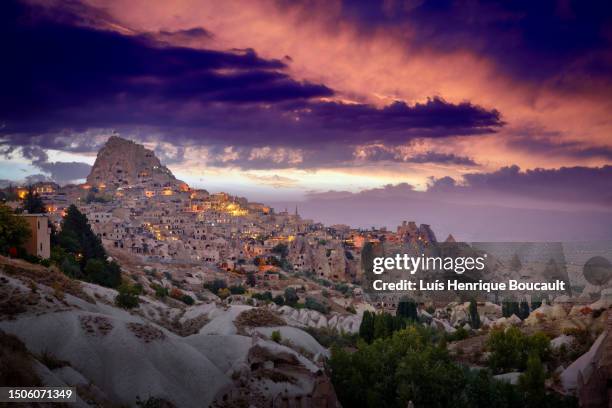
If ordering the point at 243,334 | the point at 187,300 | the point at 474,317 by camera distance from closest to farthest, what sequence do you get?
the point at 243,334, the point at 187,300, the point at 474,317

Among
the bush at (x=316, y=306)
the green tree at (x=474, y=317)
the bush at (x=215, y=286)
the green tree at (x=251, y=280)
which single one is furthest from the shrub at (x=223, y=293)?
the green tree at (x=474, y=317)

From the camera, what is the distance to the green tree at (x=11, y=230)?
1465 inches

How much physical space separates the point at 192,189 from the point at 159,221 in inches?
1893

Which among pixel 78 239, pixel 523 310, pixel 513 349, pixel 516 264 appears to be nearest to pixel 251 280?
pixel 78 239

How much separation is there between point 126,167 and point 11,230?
507 ft

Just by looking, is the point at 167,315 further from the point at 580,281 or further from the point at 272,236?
the point at 272,236

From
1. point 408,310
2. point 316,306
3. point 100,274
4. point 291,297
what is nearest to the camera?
point 100,274

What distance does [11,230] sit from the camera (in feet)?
125

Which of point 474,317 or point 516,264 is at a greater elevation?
point 516,264

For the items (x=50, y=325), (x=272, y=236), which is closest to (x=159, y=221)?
(x=272, y=236)

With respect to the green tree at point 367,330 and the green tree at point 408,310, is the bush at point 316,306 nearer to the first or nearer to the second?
the green tree at point 408,310

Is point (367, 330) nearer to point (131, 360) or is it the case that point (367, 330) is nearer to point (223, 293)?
point (131, 360)

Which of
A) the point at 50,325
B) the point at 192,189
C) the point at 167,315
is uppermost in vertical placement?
the point at 192,189

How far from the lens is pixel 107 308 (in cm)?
3012
